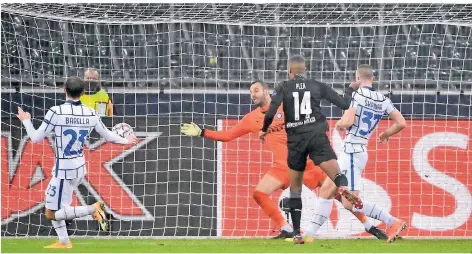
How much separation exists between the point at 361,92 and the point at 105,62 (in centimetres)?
403

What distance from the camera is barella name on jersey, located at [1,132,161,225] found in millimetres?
13008

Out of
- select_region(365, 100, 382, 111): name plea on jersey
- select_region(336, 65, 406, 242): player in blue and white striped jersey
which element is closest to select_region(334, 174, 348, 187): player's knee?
select_region(336, 65, 406, 242): player in blue and white striped jersey

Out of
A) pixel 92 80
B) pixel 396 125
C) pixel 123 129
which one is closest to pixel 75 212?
pixel 123 129

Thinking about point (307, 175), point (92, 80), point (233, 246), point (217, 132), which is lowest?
point (233, 246)

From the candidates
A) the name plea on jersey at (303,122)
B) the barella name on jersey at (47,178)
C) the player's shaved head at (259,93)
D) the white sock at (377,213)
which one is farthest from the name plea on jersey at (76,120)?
the white sock at (377,213)

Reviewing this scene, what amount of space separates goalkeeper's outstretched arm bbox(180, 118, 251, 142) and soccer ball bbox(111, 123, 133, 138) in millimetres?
904

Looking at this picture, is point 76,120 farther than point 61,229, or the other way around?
point 61,229

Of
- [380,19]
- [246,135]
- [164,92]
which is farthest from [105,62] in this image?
[380,19]

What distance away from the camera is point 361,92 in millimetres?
11297

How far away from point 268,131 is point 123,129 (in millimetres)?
1774

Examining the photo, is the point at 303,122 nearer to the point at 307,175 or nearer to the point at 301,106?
the point at 301,106

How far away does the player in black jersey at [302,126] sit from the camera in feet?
34.5

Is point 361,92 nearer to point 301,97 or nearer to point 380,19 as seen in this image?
point 301,97

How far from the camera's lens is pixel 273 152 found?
12148mm
